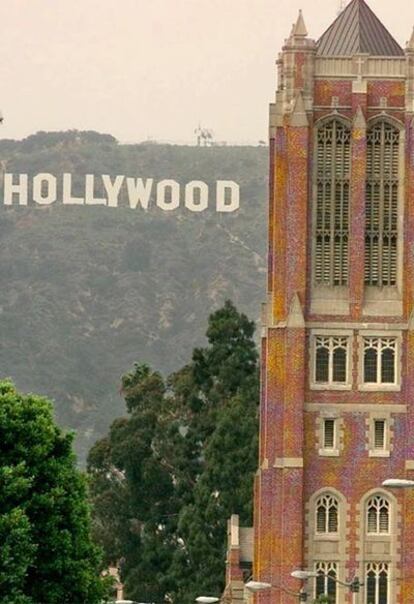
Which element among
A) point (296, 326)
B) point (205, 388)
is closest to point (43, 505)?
point (296, 326)

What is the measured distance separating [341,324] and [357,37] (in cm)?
1122

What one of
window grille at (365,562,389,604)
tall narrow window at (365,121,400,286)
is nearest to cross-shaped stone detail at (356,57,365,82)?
tall narrow window at (365,121,400,286)

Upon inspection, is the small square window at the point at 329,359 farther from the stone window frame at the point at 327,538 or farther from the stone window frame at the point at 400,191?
the stone window frame at the point at 327,538

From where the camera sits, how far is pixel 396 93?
424ft

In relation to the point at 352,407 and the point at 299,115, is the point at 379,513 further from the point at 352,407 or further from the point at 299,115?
the point at 299,115

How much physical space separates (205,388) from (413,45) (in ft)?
113

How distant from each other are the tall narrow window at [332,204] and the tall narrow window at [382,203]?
3.02 feet

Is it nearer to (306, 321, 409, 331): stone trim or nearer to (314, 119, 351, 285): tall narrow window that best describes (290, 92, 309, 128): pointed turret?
(314, 119, 351, 285): tall narrow window

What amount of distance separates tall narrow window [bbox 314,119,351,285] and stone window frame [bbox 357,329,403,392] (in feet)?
7.82

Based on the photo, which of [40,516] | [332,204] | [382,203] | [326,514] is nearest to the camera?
[40,516]

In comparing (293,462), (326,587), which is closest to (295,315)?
(293,462)

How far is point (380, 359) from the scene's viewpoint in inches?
5074

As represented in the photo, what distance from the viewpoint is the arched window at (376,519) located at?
420ft

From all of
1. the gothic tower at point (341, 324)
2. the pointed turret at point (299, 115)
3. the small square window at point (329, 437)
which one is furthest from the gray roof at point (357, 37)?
the small square window at point (329, 437)
